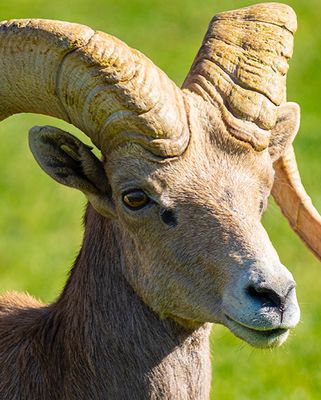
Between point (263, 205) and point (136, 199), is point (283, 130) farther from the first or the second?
point (136, 199)

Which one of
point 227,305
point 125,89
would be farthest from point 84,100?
point 227,305

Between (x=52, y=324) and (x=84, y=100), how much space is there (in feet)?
5.64

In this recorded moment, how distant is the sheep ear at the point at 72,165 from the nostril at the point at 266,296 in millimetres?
1340

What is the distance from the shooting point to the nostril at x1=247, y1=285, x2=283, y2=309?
27.3 feet

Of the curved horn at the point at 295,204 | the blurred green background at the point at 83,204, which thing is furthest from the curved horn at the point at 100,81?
the curved horn at the point at 295,204

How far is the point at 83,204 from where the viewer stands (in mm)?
19719

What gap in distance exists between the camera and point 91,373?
31.1 ft

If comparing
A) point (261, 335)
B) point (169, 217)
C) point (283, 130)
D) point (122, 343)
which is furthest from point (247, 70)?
point (122, 343)

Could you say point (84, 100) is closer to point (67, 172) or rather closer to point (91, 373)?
point (67, 172)

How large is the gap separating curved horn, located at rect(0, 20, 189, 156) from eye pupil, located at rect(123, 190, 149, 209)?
289 millimetres

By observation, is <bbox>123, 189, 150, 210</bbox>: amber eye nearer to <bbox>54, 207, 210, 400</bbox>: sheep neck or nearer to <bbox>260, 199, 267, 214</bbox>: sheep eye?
<bbox>54, 207, 210, 400</bbox>: sheep neck

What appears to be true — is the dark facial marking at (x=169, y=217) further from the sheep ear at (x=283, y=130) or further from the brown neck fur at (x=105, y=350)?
the sheep ear at (x=283, y=130)

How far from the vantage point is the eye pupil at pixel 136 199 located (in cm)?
902

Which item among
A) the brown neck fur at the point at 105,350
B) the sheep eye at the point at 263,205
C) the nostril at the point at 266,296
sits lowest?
the brown neck fur at the point at 105,350
